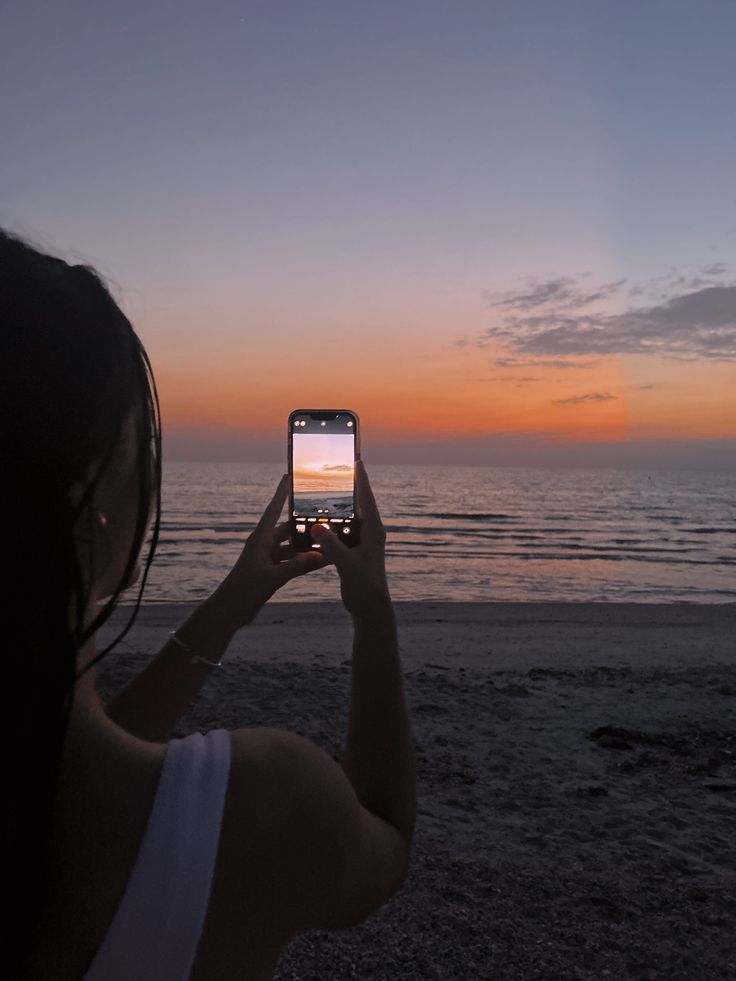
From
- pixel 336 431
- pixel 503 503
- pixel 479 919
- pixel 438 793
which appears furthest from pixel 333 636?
pixel 503 503

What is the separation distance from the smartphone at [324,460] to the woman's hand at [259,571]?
44cm

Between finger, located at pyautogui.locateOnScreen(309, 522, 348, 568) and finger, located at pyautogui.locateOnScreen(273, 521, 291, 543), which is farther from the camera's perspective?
finger, located at pyautogui.locateOnScreen(273, 521, 291, 543)

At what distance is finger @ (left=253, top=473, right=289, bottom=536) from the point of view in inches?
73.1

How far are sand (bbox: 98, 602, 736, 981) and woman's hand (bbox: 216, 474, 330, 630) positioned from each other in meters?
2.45

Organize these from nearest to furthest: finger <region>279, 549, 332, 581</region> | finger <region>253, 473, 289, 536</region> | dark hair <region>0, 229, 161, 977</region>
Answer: dark hair <region>0, 229, 161, 977</region> → finger <region>279, 549, 332, 581</region> → finger <region>253, 473, 289, 536</region>

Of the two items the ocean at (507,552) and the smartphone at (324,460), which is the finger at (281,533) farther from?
the ocean at (507,552)

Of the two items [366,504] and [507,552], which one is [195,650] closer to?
[366,504]

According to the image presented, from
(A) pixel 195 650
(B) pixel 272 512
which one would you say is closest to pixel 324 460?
(B) pixel 272 512

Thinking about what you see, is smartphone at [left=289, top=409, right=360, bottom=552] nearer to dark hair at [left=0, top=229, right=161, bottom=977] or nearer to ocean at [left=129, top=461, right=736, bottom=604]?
dark hair at [left=0, top=229, right=161, bottom=977]

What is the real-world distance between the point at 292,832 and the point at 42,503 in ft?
1.67

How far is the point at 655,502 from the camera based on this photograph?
57.8 meters

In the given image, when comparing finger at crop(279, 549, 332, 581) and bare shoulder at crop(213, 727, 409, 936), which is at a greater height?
finger at crop(279, 549, 332, 581)

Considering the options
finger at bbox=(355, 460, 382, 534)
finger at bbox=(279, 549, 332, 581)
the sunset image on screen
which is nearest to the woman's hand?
finger at bbox=(279, 549, 332, 581)

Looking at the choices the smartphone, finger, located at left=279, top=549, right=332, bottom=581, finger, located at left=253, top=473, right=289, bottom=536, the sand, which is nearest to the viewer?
finger, located at left=279, top=549, right=332, bottom=581
